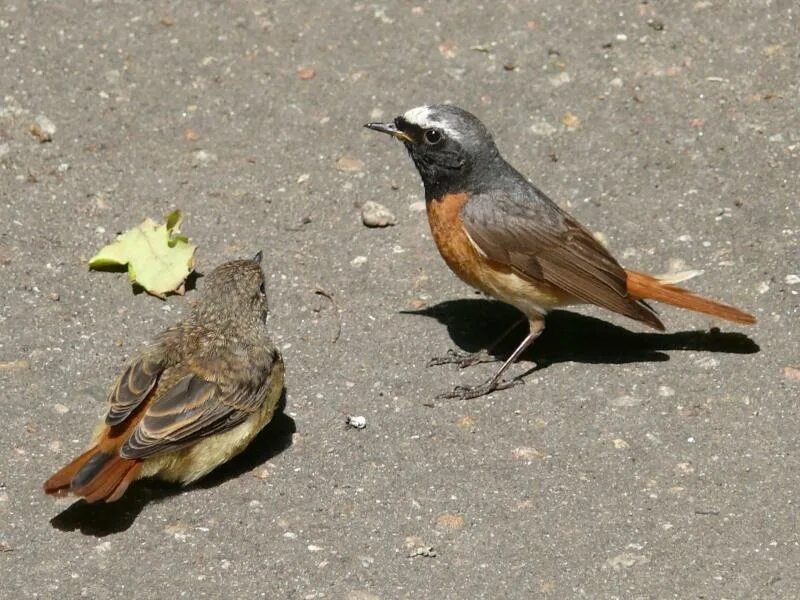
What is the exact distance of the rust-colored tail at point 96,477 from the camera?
18.4 ft

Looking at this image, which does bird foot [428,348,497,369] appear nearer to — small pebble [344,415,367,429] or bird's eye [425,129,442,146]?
A: small pebble [344,415,367,429]

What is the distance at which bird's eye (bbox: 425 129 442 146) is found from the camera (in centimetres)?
714

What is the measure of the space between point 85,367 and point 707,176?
165 inches

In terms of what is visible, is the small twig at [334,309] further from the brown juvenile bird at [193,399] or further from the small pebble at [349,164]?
the small pebble at [349,164]

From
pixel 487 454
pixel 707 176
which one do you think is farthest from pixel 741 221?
pixel 487 454

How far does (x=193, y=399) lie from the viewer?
19.8 feet

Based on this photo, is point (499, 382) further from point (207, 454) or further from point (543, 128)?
point (543, 128)

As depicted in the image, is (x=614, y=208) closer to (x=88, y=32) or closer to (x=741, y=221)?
(x=741, y=221)

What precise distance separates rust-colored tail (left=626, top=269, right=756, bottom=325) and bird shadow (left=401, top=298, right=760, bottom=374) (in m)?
0.26

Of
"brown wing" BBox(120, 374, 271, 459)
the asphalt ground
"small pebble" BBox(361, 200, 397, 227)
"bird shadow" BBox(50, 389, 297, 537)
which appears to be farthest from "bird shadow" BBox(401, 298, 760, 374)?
"brown wing" BBox(120, 374, 271, 459)

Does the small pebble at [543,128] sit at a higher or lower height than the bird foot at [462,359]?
higher

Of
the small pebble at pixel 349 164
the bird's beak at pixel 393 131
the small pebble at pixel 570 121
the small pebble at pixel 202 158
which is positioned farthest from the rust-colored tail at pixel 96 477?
the small pebble at pixel 570 121

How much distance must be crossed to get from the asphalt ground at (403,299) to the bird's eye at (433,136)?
107 cm

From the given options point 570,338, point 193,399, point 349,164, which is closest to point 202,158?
point 349,164
